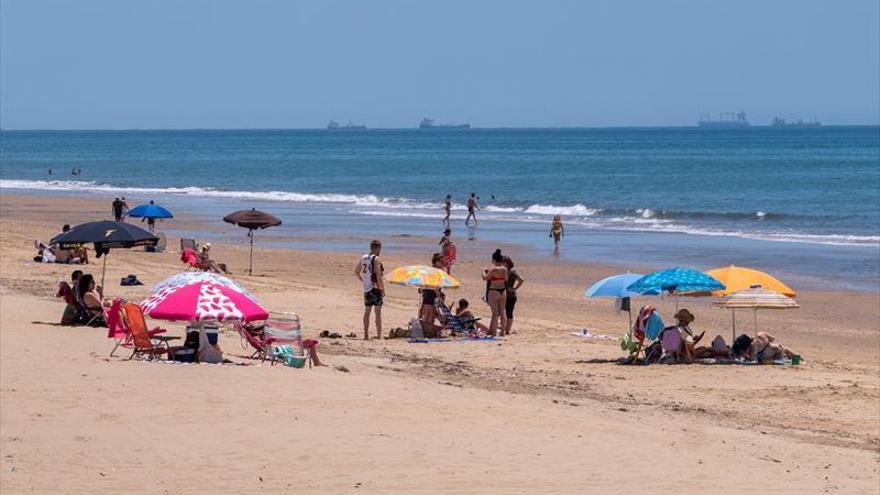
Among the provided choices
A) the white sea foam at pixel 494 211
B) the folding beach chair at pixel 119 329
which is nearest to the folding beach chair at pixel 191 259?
the folding beach chair at pixel 119 329

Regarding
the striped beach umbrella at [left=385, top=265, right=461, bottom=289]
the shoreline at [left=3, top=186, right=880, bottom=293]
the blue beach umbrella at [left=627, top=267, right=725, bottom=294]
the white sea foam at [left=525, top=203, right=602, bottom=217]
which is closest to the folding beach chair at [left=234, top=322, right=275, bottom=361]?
the striped beach umbrella at [left=385, top=265, right=461, bottom=289]

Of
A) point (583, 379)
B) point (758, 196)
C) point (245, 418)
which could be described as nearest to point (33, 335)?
point (245, 418)

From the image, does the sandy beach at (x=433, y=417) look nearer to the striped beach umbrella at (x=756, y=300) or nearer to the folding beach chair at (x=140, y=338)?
the folding beach chair at (x=140, y=338)

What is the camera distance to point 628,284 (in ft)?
58.1

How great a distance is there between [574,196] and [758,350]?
46.2 metres

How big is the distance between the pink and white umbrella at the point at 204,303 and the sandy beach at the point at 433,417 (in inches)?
24.2

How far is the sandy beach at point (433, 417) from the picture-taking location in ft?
35.0

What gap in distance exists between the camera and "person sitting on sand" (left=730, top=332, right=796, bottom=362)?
17.5 metres

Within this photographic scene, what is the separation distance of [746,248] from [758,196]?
89.5ft

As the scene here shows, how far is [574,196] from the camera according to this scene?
6344cm

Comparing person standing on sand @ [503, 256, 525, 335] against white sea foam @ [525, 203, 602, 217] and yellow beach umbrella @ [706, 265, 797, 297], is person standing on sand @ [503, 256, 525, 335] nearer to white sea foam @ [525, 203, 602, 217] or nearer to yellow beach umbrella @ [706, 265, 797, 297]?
yellow beach umbrella @ [706, 265, 797, 297]

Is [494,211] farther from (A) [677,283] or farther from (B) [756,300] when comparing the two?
(A) [677,283]

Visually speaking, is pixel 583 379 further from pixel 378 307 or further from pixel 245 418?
pixel 245 418

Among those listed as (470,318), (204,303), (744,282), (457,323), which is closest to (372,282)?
(457,323)
